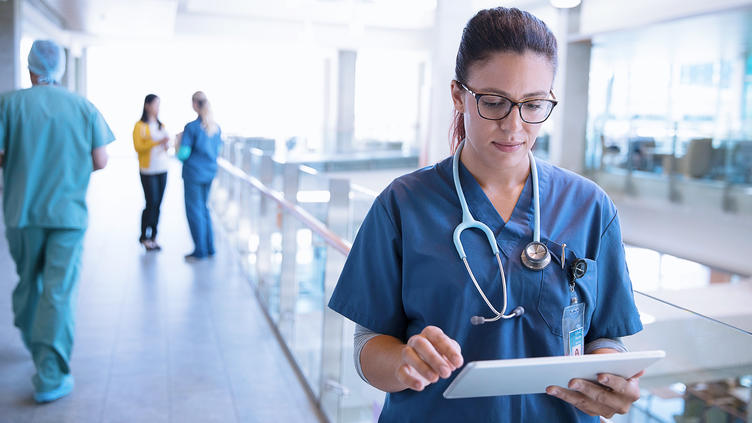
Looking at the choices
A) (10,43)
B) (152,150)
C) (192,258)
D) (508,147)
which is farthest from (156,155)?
(508,147)

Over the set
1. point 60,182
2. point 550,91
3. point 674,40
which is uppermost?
point 674,40

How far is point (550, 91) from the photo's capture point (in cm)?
115

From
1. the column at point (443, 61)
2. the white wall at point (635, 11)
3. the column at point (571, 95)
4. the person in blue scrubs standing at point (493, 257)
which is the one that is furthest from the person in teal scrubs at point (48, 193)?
the column at point (571, 95)

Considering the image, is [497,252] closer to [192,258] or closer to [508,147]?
[508,147]

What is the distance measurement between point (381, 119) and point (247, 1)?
1426 centimetres

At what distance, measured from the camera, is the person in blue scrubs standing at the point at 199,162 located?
5992mm

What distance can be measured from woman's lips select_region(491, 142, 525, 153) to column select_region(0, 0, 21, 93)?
10520mm

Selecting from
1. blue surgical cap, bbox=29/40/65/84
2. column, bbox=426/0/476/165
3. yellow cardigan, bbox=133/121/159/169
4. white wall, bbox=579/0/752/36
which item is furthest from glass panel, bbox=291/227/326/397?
white wall, bbox=579/0/752/36

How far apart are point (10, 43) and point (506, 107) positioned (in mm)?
10761

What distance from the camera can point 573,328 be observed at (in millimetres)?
1134

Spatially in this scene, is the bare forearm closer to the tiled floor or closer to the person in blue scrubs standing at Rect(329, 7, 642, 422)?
the person in blue scrubs standing at Rect(329, 7, 642, 422)

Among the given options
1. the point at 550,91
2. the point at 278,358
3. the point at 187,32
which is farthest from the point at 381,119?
the point at 550,91

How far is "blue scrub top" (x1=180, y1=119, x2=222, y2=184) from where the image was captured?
6.00m

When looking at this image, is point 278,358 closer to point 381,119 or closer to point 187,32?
point 187,32
